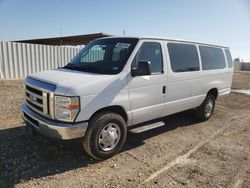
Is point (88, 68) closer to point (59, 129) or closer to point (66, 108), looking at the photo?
point (66, 108)

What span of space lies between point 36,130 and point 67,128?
75cm

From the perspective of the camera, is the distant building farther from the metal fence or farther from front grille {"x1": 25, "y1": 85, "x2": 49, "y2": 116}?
front grille {"x1": 25, "y1": 85, "x2": 49, "y2": 116}

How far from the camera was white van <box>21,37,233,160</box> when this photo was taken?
356 centimetres

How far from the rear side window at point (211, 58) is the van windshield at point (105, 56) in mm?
2699

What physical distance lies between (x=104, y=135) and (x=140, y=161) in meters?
0.82

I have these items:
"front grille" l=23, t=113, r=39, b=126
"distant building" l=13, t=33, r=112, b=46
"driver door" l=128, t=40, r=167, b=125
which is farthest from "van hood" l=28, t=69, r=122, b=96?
"distant building" l=13, t=33, r=112, b=46

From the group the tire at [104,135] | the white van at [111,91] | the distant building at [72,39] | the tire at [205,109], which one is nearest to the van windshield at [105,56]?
the white van at [111,91]

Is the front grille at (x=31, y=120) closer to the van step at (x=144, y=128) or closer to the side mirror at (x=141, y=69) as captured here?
the van step at (x=144, y=128)

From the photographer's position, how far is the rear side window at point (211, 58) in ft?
20.8

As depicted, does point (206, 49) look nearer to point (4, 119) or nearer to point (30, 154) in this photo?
point (30, 154)

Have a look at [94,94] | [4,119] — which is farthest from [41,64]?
[94,94]

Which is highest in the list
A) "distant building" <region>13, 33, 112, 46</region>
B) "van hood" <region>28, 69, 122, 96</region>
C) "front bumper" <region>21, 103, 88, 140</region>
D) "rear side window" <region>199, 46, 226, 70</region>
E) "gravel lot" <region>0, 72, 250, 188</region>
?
"distant building" <region>13, 33, 112, 46</region>

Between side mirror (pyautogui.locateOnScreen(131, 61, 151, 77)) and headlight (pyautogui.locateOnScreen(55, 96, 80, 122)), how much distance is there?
1246 mm

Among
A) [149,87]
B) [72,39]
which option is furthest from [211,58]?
[72,39]
